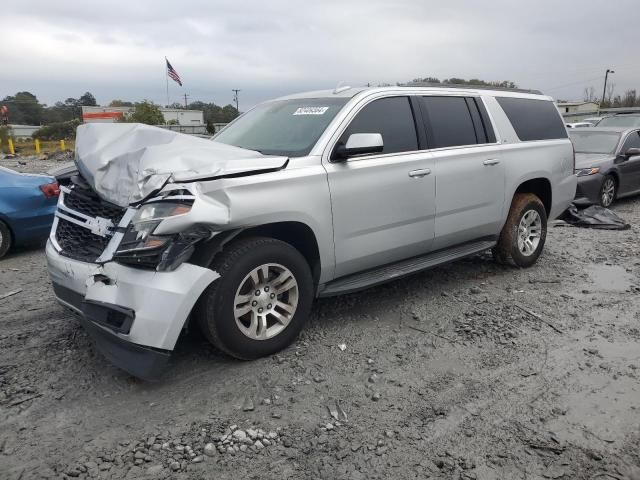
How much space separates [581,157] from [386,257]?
7.62 m

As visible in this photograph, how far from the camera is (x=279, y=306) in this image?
144 inches

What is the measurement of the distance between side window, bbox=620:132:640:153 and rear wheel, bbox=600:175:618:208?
769 mm

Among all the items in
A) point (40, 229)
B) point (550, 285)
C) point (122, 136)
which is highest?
point (122, 136)

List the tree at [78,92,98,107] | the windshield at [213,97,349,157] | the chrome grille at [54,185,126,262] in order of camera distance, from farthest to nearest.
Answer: the tree at [78,92,98,107] → the windshield at [213,97,349,157] → the chrome grille at [54,185,126,262]

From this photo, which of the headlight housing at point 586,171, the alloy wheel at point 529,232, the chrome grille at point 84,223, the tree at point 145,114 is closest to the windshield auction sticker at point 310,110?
the chrome grille at point 84,223

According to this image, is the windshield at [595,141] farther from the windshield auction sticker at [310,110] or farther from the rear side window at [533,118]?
the windshield auction sticker at [310,110]

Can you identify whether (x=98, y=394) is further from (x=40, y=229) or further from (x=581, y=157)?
(x=581, y=157)

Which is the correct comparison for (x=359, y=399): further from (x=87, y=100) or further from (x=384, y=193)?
(x=87, y=100)

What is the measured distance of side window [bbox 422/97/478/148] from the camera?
15.6 feet

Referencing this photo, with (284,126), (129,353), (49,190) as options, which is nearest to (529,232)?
(284,126)

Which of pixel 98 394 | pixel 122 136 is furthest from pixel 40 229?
pixel 98 394

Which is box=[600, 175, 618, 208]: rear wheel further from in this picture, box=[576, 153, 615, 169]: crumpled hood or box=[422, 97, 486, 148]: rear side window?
box=[422, 97, 486, 148]: rear side window

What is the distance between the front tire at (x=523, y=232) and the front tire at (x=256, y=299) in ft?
9.17

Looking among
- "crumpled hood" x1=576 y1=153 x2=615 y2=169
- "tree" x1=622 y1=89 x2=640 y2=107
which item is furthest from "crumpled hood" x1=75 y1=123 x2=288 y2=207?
"tree" x1=622 y1=89 x2=640 y2=107
